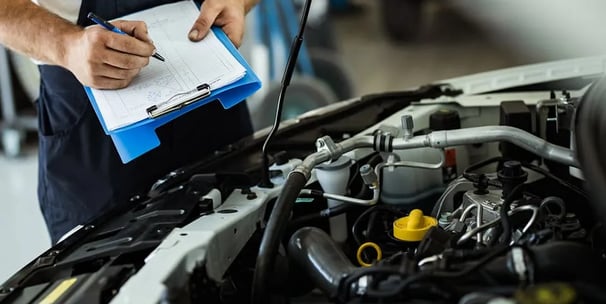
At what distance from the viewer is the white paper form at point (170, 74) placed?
3.45 feet

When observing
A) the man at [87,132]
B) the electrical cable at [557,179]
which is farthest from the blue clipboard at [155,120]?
the electrical cable at [557,179]

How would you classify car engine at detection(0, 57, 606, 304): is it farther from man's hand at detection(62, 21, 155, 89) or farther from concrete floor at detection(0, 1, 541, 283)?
concrete floor at detection(0, 1, 541, 283)

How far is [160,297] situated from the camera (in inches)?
29.2

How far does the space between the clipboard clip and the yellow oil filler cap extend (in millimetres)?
320

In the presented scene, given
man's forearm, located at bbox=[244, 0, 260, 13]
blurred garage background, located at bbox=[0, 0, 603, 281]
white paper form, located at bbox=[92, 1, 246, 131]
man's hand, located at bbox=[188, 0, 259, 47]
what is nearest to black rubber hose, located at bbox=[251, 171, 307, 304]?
white paper form, located at bbox=[92, 1, 246, 131]

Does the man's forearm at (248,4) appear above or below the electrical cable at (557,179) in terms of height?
above

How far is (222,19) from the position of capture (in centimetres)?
125

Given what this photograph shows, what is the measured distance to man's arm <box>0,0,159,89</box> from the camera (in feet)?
3.46

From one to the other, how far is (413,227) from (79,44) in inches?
21.1

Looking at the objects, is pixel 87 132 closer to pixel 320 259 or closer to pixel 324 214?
pixel 324 214

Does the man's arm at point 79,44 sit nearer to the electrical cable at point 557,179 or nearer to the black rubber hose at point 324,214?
the black rubber hose at point 324,214

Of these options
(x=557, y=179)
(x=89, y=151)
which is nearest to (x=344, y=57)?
(x=89, y=151)

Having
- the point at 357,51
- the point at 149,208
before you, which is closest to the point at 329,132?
the point at 149,208

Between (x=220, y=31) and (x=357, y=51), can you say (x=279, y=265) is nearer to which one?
(x=220, y=31)
